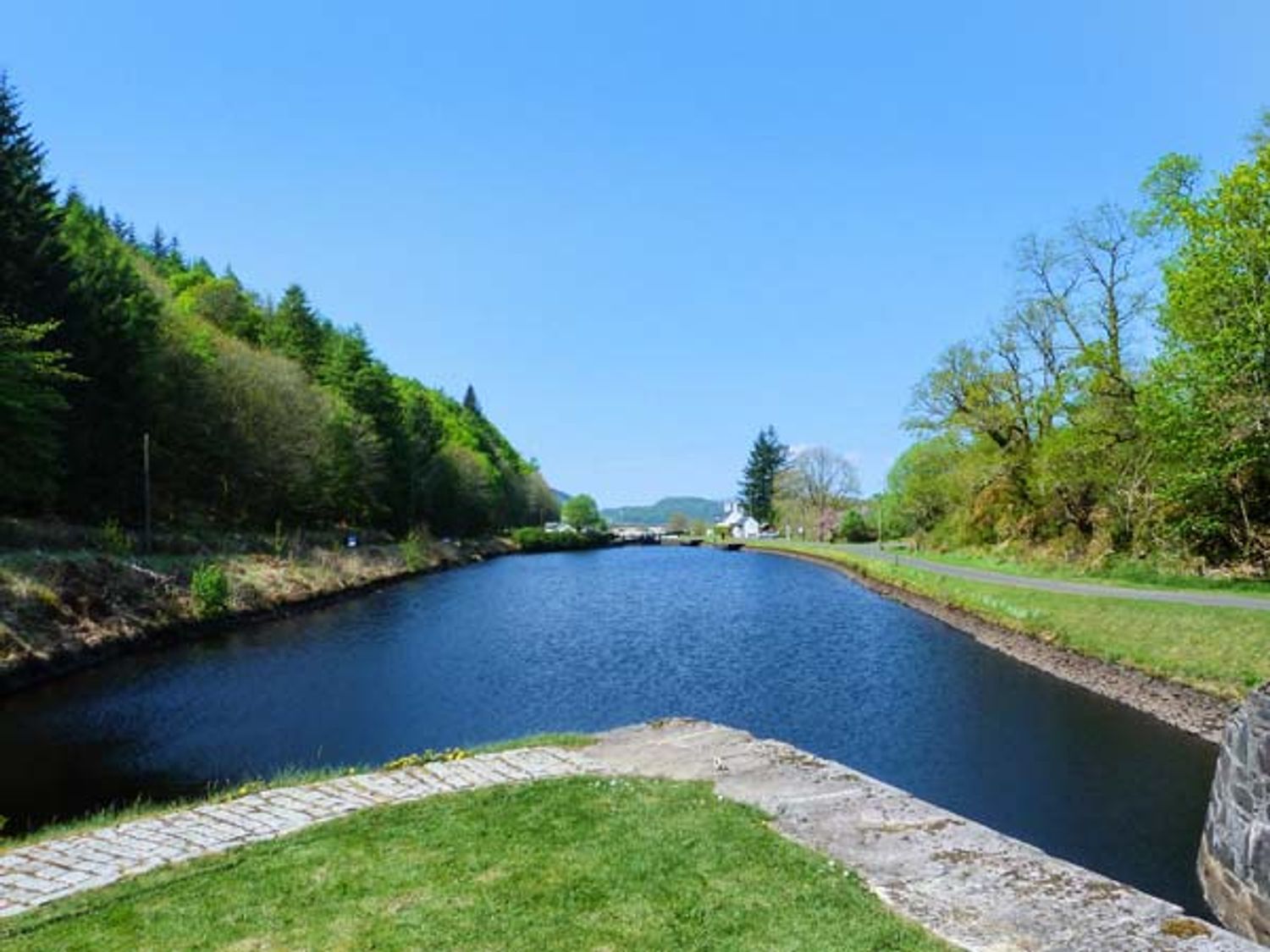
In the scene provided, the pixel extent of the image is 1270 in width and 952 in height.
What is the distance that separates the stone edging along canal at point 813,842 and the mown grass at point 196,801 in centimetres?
32

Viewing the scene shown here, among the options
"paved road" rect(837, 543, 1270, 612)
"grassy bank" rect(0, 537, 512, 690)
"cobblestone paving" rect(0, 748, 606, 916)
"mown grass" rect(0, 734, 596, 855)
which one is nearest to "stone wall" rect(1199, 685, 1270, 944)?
"cobblestone paving" rect(0, 748, 606, 916)

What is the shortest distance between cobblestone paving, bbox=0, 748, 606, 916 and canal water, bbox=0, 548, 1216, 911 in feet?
15.9

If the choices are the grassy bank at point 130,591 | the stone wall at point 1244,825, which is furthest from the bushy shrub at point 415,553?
the stone wall at point 1244,825

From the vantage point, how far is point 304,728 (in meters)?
Answer: 16.1

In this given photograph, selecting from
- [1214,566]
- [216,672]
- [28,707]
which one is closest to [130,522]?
[216,672]

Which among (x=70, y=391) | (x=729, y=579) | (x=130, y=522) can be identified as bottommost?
(x=729, y=579)

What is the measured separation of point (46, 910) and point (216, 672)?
17190 mm

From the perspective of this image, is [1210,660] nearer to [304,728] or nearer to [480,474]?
[304,728]

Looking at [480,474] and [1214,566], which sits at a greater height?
[480,474]

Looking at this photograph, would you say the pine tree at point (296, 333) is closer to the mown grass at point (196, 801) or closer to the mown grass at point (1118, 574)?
the mown grass at point (1118, 574)

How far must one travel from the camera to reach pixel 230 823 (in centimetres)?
752

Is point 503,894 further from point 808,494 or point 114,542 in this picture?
point 808,494

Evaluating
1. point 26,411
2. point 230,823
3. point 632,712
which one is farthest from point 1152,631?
point 26,411

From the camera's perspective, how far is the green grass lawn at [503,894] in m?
5.04
